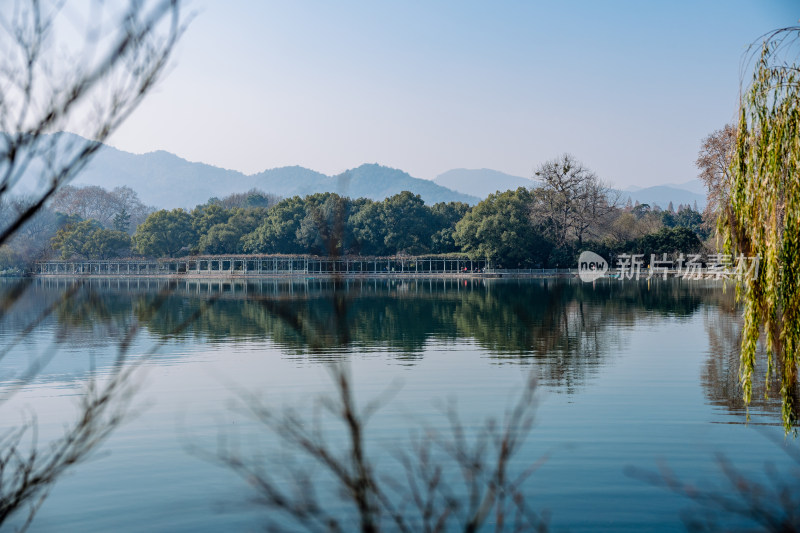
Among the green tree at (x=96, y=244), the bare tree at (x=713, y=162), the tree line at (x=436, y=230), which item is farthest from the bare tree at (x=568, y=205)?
the green tree at (x=96, y=244)

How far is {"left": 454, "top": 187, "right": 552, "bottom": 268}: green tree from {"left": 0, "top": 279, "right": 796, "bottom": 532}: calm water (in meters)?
40.1

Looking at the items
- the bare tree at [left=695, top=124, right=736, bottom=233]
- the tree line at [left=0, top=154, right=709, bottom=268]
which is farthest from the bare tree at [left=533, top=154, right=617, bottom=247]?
the bare tree at [left=695, top=124, right=736, bottom=233]

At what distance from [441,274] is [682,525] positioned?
66.3 metres

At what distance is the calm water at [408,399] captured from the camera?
7781mm

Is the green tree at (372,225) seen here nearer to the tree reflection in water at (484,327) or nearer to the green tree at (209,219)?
the green tree at (209,219)

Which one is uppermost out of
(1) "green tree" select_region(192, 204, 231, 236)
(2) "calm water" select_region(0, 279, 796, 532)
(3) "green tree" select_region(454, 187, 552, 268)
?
(1) "green tree" select_region(192, 204, 231, 236)

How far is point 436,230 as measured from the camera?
8162 centimetres

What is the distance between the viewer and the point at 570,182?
2768 inches

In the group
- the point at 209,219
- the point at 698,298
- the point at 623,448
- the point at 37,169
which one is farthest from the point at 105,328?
the point at 209,219

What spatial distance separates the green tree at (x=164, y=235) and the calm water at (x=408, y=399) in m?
60.3

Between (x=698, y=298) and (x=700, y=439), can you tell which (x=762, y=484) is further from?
(x=698, y=298)

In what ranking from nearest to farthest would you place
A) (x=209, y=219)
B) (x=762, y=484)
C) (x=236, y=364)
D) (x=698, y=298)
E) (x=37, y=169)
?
(x=37, y=169), (x=762, y=484), (x=236, y=364), (x=698, y=298), (x=209, y=219)

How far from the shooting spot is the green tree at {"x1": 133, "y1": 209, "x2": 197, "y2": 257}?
284ft

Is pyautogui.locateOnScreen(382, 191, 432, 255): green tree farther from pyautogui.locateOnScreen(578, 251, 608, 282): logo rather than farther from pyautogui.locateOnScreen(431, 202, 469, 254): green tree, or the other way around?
pyautogui.locateOnScreen(578, 251, 608, 282): logo
